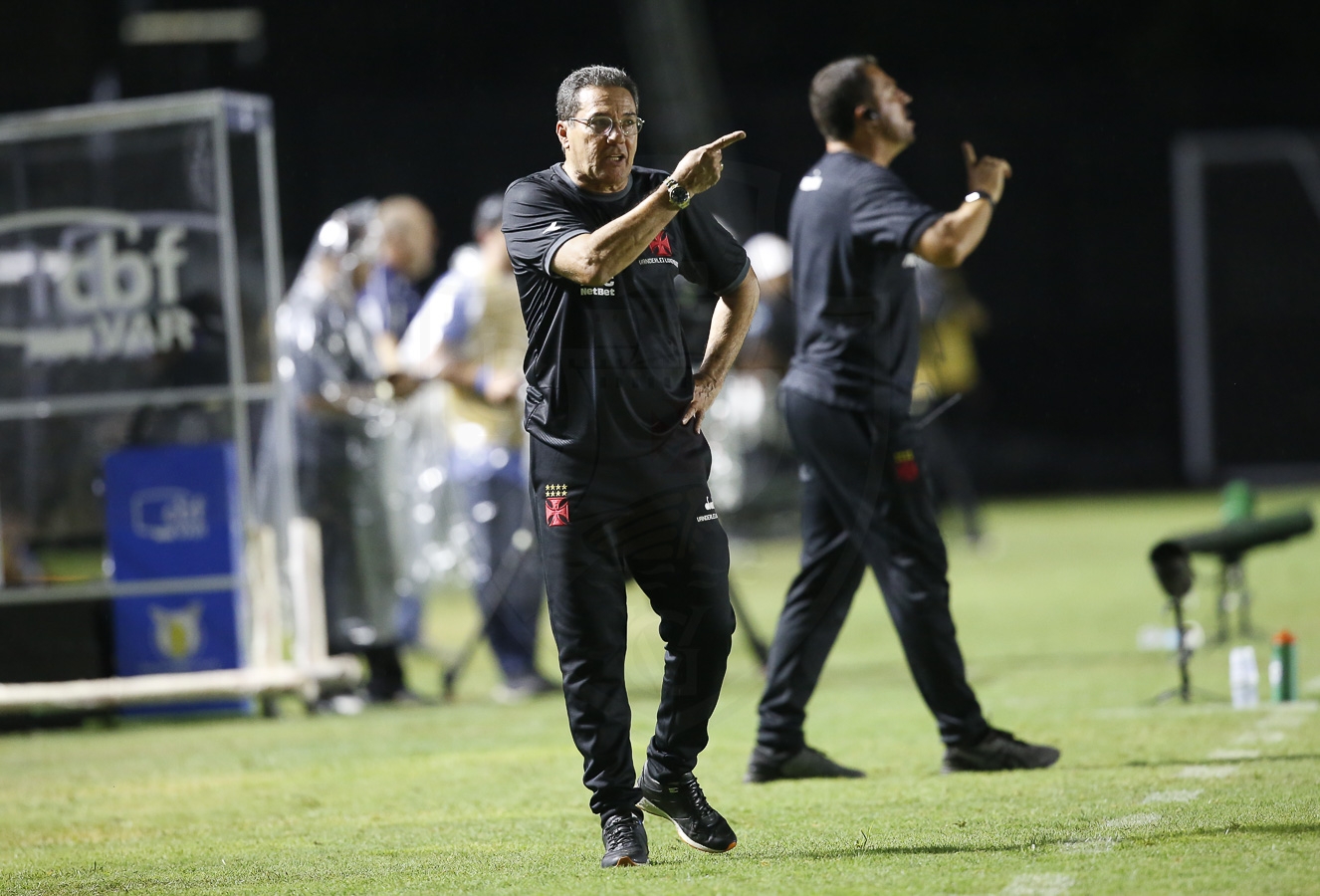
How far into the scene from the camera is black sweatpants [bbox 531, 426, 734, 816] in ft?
14.5

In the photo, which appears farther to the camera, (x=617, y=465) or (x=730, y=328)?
(x=730, y=328)

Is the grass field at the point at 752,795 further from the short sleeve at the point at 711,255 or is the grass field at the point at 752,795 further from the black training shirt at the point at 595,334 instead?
the short sleeve at the point at 711,255

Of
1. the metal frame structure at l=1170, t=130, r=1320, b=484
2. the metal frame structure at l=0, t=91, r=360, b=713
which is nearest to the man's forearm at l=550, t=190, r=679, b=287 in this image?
the metal frame structure at l=0, t=91, r=360, b=713

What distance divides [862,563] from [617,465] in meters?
1.57

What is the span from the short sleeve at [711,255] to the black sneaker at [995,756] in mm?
1826

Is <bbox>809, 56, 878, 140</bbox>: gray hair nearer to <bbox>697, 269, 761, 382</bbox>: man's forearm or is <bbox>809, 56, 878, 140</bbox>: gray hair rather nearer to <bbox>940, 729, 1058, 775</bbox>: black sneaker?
<bbox>697, 269, 761, 382</bbox>: man's forearm

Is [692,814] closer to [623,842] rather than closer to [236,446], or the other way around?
[623,842]

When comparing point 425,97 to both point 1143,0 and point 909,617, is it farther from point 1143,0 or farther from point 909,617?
point 909,617

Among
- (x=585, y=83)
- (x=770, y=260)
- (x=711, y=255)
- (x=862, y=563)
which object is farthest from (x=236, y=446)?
(x=585, y=83)

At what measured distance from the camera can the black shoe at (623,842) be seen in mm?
4367

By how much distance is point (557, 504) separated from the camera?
444 cm

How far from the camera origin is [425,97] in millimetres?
15445

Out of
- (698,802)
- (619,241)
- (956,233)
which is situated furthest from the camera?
(956,233)

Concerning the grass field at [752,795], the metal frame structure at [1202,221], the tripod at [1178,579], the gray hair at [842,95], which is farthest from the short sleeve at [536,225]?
the metal frame structure at [1202,221]
